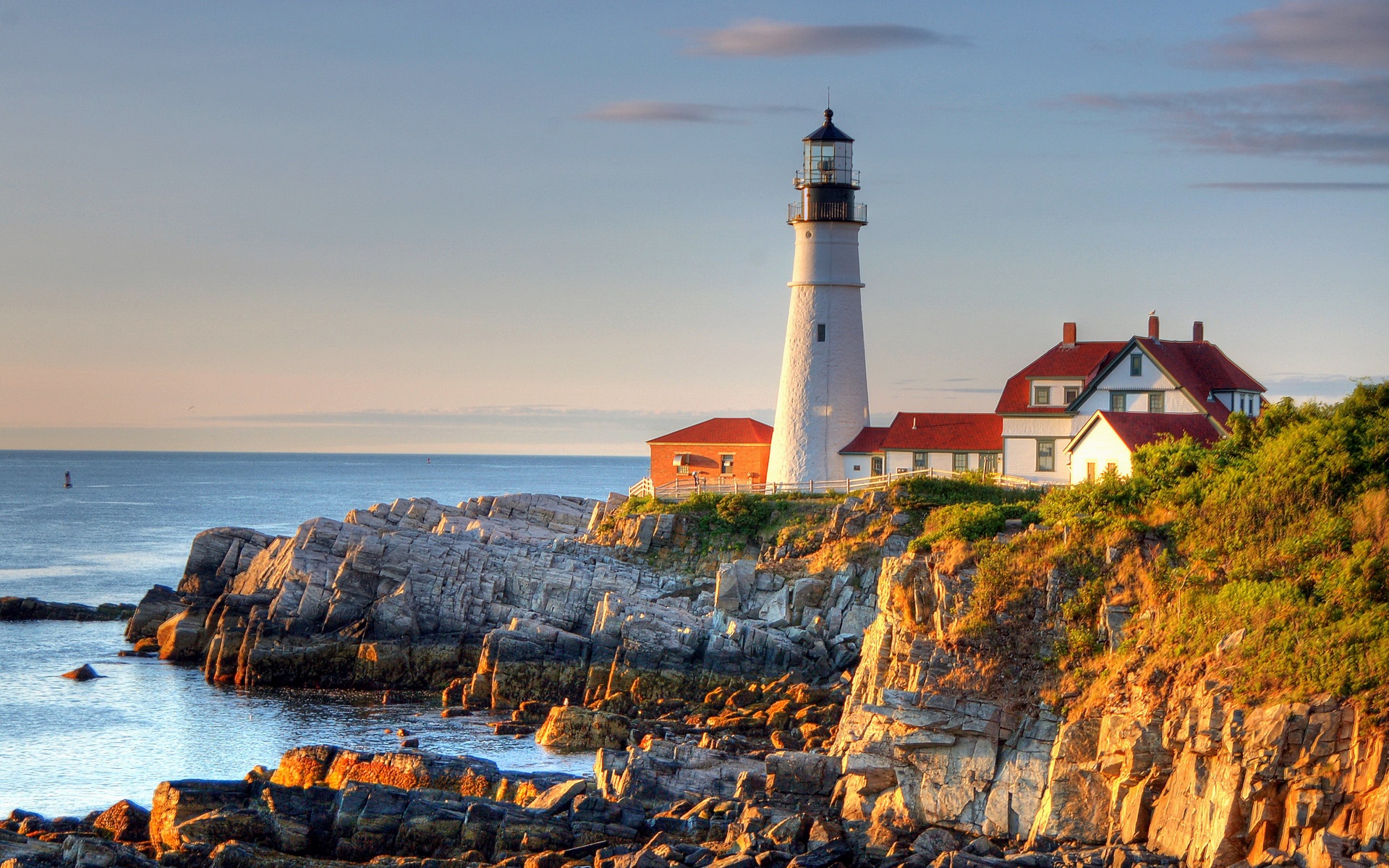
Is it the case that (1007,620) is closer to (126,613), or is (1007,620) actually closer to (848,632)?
(848,632)

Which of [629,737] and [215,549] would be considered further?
[215,549]

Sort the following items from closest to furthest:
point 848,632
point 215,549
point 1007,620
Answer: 1. point 1007,620
2. point 848,632
3. point 215,549

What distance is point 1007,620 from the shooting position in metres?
22.8

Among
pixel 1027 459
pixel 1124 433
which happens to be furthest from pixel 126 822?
pixel 1027 459

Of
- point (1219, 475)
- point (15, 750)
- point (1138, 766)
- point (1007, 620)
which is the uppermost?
point (1219, 475)

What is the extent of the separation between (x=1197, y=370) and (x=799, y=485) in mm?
12830

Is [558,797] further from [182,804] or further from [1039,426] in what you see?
[1039,426]

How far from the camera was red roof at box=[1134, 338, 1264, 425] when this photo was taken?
41312 mm

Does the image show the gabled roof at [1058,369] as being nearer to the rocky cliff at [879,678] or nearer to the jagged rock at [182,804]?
the rocky cliff at [879,678]

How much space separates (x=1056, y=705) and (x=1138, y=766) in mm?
1988

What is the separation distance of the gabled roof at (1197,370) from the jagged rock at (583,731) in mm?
21067

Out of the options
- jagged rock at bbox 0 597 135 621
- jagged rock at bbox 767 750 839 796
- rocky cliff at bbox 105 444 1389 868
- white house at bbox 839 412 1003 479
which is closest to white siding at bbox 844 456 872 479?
white house at bbox 839 412 1003 479

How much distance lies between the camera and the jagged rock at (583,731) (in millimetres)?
28078

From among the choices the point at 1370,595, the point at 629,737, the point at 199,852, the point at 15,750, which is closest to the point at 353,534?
the point at 15,750
